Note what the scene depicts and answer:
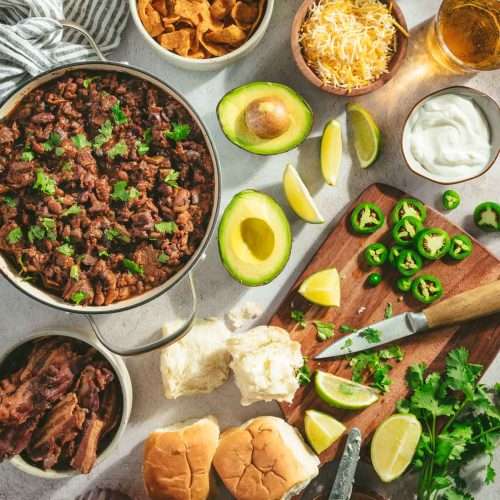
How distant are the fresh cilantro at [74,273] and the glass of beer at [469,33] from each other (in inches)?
88.5

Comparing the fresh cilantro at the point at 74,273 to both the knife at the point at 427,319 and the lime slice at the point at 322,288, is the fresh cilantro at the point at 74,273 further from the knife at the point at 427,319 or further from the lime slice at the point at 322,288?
the knife at the point at 427,319

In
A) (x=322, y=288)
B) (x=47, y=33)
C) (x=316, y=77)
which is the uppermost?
(x=316, y=77)

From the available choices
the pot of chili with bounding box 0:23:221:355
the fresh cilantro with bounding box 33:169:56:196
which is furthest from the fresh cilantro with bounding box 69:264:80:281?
the fresh cilantro with bounding box 33:169:56:196

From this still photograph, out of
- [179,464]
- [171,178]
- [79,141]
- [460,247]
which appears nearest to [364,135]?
[460,247]

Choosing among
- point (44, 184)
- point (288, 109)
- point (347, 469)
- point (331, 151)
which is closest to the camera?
point (44, 184)

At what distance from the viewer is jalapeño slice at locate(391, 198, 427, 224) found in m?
3.52

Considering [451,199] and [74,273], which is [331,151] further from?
[74,273]

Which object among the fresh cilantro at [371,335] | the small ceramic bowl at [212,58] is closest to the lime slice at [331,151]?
the small ceramic bowl at [212,58]

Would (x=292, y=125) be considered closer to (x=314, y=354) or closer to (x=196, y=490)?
(x=314, y=354)

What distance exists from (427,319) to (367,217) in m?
0.64

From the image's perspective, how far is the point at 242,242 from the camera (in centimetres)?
337

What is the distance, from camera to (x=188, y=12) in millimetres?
3326

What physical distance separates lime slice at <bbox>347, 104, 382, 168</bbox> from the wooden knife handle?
881mm

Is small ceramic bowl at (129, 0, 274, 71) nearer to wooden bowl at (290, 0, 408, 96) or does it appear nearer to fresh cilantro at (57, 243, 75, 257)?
wooden bowl at (290, 0, 408, 96)
